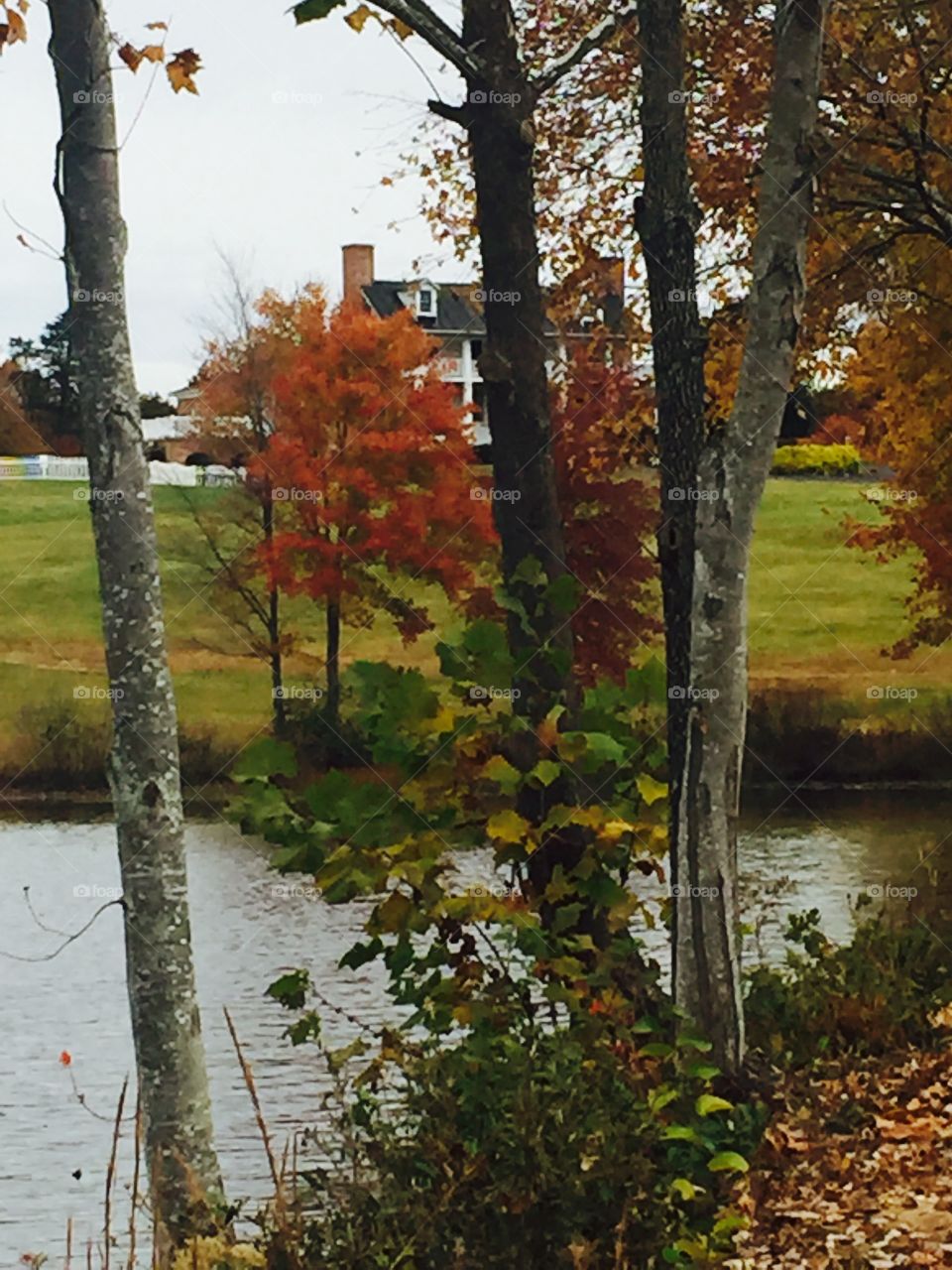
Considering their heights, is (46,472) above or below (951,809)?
above

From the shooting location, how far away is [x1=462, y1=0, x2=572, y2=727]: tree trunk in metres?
11.2

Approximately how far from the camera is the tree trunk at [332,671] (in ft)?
143

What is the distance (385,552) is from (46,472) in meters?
45.6

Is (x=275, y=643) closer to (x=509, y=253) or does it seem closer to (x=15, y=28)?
(x=509, y=253)

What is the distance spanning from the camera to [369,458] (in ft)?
130

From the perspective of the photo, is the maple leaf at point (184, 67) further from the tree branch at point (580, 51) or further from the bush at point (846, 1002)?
the bush at point (846, 1002)

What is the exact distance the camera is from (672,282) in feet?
35.3

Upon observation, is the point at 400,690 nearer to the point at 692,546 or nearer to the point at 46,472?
the point at 692,546

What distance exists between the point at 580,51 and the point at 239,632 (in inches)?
1609

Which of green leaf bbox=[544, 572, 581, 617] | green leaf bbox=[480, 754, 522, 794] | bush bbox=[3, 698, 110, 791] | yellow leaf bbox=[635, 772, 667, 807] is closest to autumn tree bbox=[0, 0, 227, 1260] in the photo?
green leaf bbox=[480, 754, 522, 794]

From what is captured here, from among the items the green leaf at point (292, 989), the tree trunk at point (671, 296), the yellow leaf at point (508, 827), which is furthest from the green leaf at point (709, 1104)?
the tree trunk at point (671, 296)

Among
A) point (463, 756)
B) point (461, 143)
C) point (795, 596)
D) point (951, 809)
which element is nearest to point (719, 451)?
point (463, 756)

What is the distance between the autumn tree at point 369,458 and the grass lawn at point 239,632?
396 cm

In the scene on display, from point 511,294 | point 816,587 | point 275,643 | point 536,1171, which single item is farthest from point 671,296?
point 816,587
